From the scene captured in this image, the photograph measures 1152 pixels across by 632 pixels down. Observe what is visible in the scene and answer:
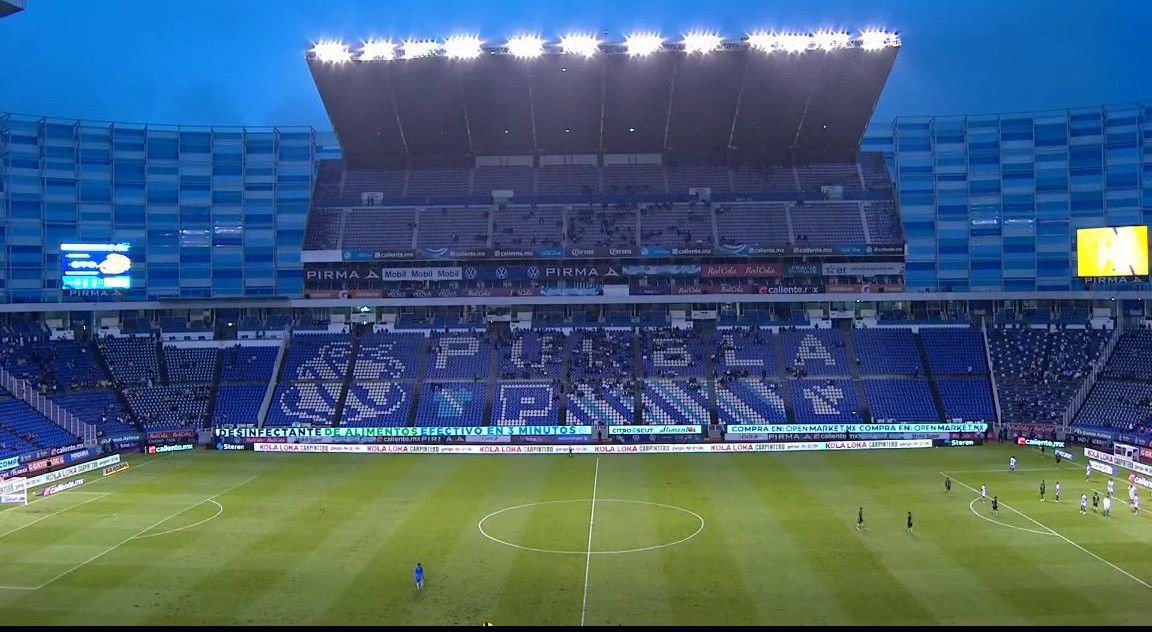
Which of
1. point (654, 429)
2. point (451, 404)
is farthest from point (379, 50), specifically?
point (654, 429)

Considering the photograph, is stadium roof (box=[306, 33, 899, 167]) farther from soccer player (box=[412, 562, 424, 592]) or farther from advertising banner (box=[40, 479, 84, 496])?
soccer player (box=[412, 562, 424, 592])

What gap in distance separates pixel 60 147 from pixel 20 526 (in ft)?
154

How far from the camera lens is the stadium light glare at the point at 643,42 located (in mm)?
62938

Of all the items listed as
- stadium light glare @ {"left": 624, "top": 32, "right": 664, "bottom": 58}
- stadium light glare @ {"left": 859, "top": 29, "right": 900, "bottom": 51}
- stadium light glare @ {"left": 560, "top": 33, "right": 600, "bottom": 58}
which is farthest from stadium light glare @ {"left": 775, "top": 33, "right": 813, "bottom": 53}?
stadium light glare @ {"left": 560, "top": 33, "right": 600, "bottom": 58}

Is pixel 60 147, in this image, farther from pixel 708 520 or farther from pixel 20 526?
pixel 708 520

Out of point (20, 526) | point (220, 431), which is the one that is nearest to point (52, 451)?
point (220, 431)

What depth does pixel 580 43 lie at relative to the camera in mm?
62844

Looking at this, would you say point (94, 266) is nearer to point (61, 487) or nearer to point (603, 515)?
point (61, 487)

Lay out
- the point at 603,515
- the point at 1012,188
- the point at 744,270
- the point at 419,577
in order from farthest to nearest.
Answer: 1. the point at 1012,188
2. the point at 744,270
3. the point at 603,515
4. the point at 419,577

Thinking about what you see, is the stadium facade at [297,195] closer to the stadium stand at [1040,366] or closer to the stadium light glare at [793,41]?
the stadium stand at [1040,366]

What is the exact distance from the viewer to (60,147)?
2874 inches

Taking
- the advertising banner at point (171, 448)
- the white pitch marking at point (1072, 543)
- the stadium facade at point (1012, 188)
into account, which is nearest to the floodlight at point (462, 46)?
the advertising banner at point (171, 448)

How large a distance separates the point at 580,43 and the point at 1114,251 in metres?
38.2

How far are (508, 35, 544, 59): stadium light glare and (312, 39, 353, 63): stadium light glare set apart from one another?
1199 centimetres
